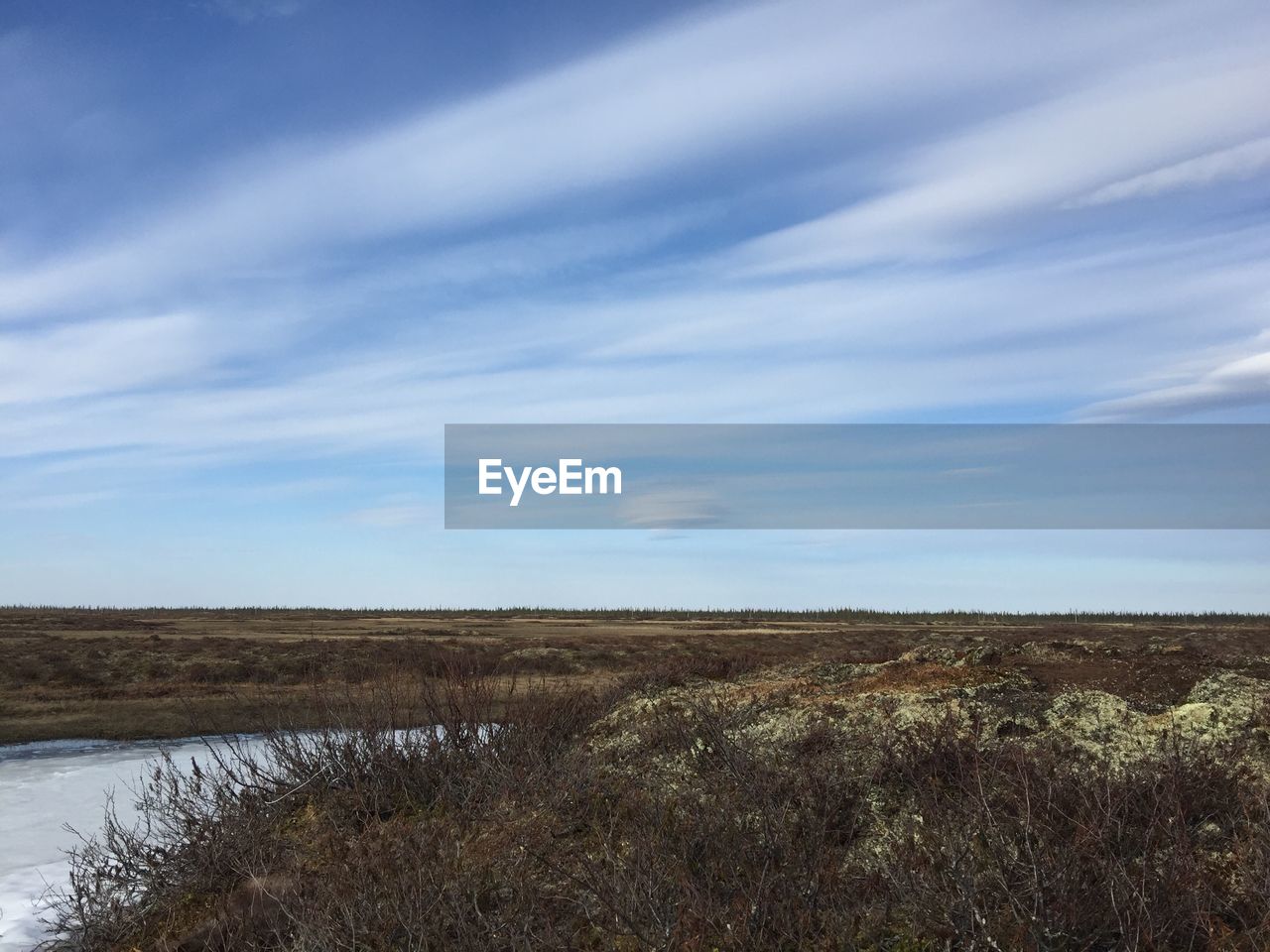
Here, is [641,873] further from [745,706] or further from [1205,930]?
[745,706]

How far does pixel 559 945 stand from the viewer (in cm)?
678

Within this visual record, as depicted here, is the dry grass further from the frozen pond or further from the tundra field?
the frozen pond

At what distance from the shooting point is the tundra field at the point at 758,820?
646 centimetres

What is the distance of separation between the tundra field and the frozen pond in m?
2.81

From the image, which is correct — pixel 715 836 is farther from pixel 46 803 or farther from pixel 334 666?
pixel 334 666

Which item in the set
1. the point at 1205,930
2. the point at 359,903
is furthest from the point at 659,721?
the point at 1205,930

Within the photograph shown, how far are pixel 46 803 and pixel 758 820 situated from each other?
18.1m

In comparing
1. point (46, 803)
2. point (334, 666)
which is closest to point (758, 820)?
point (46, 803)

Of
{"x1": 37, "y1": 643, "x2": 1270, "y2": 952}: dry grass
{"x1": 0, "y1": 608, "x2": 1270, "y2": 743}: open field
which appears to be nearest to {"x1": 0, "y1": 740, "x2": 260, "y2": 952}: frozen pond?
{"x1": 0, "y1": 608, "x2": 1270, "y2": 743}: open field

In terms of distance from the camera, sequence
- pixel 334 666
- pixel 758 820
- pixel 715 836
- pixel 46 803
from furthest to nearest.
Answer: pixel 334 666 < pixel 46 803 < pixel 758 820 < pixel 715 836

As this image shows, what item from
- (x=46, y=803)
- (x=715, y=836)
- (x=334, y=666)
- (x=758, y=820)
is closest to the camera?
(x=715, y=836)

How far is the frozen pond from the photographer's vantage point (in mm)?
13188

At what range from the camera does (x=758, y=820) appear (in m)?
8.32

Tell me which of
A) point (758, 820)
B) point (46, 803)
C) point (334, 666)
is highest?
point (758, 820)
